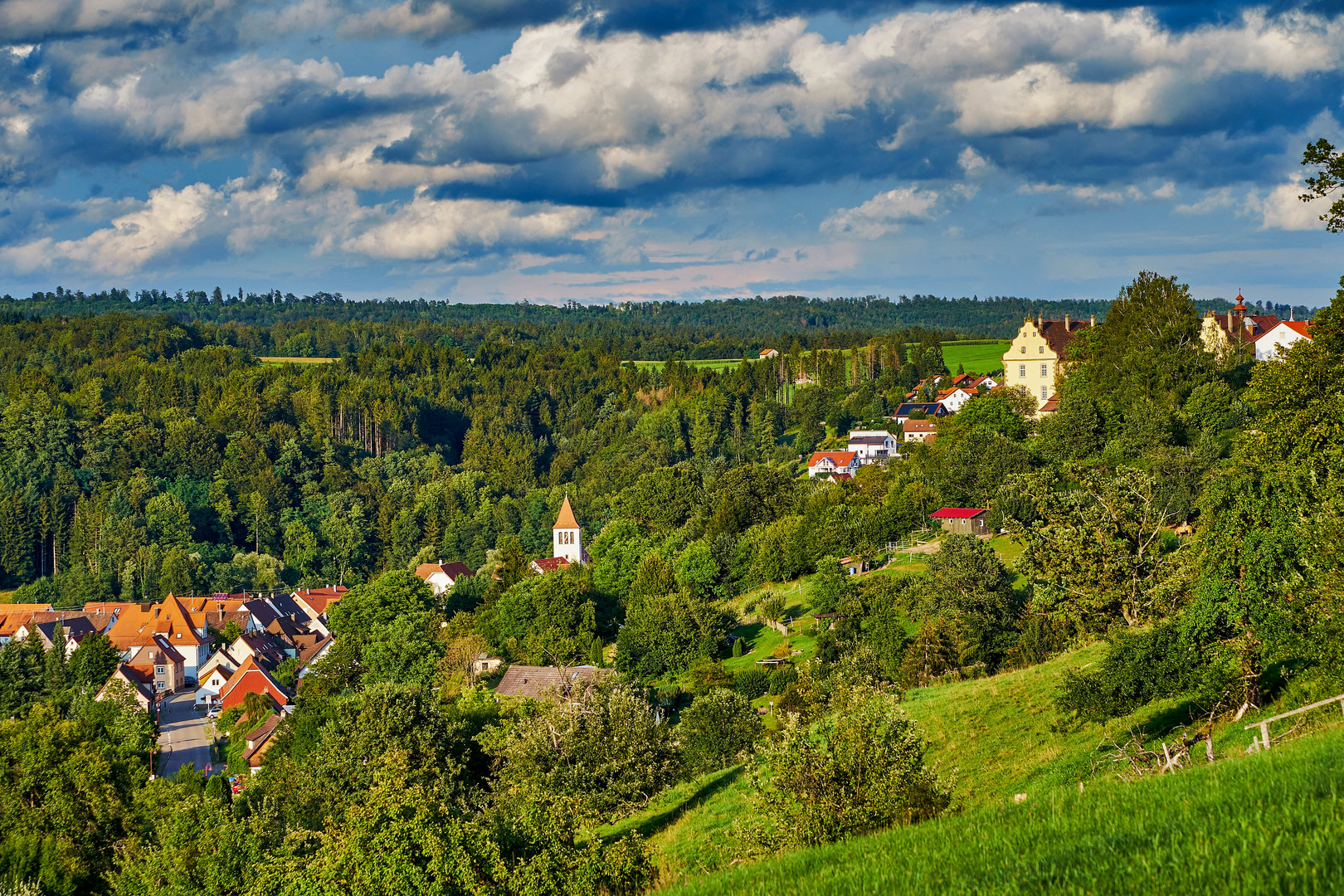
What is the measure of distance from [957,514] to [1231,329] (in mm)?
33729

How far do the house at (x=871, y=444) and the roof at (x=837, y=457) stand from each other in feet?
3.57

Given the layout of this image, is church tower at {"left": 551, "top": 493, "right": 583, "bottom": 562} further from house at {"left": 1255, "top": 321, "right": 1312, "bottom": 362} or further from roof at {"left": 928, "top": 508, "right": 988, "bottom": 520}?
house at {"left": 1255, "top": 321, "right": 1312, "bottom": 362}

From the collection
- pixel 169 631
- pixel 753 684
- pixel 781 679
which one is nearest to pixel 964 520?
pixel 781 679

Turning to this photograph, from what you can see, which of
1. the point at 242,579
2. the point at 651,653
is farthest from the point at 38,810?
the point at 242,579

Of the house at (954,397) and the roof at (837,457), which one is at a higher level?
the house at (954,397)

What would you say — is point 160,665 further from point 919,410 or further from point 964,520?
point 919,410

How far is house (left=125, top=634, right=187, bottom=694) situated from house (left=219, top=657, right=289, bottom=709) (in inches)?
504

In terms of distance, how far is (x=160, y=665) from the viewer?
92000 mm

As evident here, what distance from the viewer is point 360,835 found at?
47.8ft

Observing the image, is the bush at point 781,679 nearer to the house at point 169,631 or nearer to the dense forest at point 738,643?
the dense forest at point 738,643

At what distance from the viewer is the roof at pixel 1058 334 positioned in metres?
90.3

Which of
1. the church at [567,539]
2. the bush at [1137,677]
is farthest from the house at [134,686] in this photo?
the bush at [1137,677]

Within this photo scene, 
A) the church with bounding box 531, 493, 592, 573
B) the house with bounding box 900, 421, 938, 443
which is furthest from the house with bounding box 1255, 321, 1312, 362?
the church with bounding box 531, 493, 592, 573

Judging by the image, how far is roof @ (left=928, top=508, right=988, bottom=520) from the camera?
65812 millimetres
